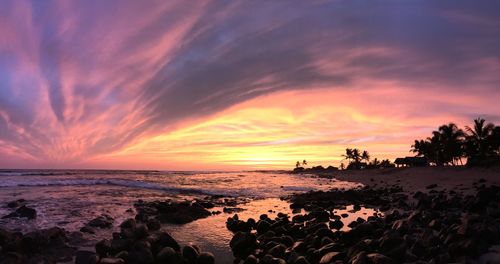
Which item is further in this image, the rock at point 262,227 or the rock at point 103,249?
the rock at point 262,227

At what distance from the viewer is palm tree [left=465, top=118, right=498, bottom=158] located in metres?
61.7

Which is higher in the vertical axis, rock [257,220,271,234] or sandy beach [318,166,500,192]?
sandy beach [318,166,500,192]

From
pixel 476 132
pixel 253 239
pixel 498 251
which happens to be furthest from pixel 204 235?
pixel 476 132

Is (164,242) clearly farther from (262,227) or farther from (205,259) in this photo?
(262,227)

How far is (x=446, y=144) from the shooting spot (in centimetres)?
7125

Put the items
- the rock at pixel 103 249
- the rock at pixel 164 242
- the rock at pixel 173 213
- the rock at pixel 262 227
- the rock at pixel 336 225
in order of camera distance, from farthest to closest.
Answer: the rock at pixel 173 213 < the rock at pixel 336 225 < the rock at pixel 262 227 < the rock at pixel 164 242 < the rock at pixel 103 249

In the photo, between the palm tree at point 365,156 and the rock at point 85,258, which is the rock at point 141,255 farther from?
the palm tree at point 365,156

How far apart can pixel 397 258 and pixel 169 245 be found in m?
5.90

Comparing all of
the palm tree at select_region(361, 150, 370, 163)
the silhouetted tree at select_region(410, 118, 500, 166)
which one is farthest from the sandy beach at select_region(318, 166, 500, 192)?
the palm tree at select_region(361, 150, 370, 163)

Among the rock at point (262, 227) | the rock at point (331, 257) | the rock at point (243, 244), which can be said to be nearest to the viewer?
the rock at point (331, 257)

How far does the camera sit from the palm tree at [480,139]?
61.7 metres

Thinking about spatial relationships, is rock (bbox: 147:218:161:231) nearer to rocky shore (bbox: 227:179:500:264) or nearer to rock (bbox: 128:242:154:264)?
rocky shore (bbox: 227:179:500:264)

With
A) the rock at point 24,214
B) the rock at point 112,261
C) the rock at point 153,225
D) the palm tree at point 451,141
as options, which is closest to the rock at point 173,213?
the rock at point 153,225

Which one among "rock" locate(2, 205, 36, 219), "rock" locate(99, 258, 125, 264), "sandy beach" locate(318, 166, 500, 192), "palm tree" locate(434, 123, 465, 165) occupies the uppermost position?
"palm tree" locate(434, 123, 465, 165)
